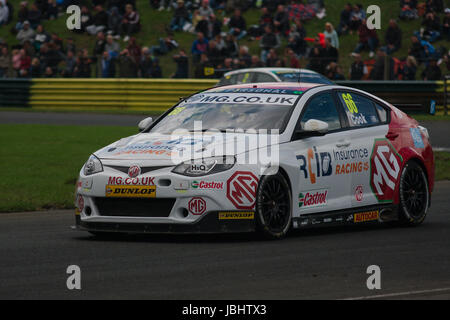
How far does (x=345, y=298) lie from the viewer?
21.0ft

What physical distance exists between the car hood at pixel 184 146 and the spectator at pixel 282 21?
2156 cm

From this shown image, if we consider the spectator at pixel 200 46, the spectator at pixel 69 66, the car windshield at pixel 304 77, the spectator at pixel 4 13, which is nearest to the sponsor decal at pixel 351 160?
the car windshield at pixel 304 77

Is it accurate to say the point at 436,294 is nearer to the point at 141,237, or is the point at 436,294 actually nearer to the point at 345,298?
the point at 345,298

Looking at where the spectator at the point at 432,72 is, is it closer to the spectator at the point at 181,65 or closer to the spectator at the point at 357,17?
the spectator at the point at 357,17

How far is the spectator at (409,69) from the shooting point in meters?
27.1

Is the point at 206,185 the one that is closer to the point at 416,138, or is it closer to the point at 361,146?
the point at 361,146

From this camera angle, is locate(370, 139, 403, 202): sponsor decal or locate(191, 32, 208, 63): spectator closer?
locate(370, 139, 403, 202): sponsor decal

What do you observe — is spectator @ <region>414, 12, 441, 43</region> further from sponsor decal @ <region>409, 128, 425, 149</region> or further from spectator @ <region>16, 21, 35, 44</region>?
sponsor decal @ <region>409, 128, 425, 149</region>

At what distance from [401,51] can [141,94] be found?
300 inches

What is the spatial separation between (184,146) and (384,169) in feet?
8.11

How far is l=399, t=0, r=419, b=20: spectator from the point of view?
3067 cm

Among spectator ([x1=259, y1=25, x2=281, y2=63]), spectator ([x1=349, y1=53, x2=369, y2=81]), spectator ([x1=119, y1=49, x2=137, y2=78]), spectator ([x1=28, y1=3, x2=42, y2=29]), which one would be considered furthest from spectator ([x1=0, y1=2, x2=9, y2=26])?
spectator ([x1=349, y1=53, x2=369, y2=81])

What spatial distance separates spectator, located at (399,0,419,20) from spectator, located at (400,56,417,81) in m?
3.96
